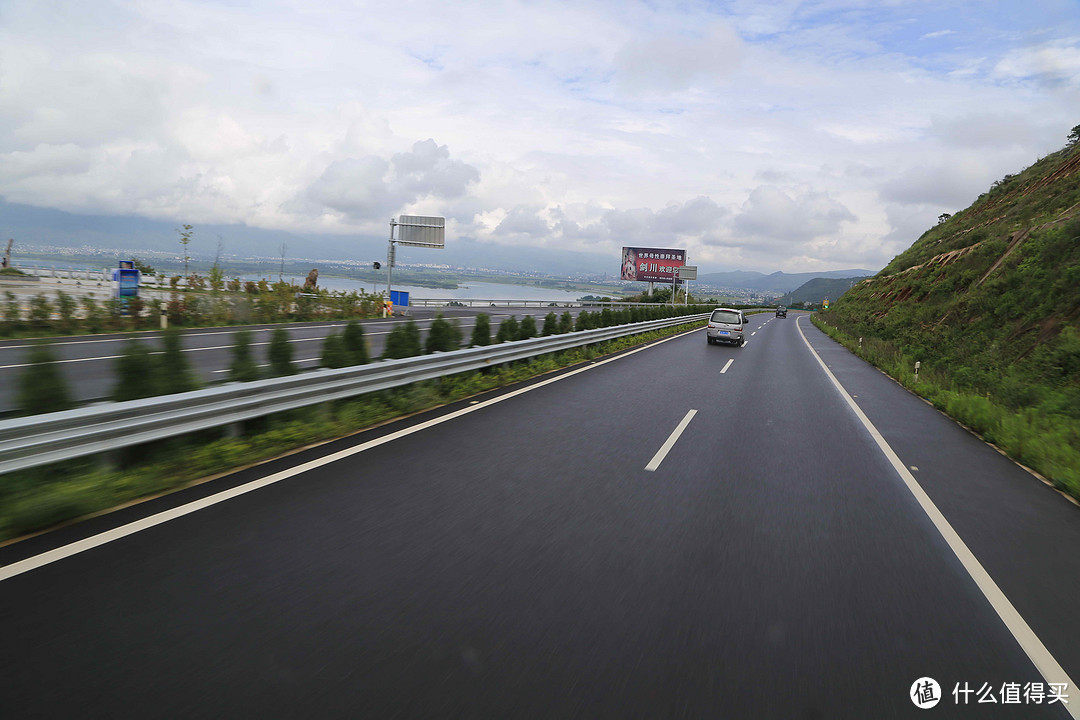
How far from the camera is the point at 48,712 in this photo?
8.02ft

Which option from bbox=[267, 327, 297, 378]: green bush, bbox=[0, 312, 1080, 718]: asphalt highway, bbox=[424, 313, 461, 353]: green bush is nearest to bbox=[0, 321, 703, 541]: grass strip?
bbox=[0, 312, 1080, 718]: asphalt highway

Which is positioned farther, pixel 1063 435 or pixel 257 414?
pixel 1063 435

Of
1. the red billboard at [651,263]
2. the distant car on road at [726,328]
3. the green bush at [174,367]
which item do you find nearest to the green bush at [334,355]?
the green bush at [174,367]

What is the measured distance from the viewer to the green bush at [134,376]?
5.93 m

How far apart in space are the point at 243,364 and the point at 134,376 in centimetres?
135

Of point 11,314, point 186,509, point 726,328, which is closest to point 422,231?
point 726,328

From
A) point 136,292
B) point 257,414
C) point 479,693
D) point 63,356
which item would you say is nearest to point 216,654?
point 479,693

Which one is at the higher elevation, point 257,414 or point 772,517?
point 257,414

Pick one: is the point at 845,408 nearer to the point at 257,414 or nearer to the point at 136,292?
the point at 257,414

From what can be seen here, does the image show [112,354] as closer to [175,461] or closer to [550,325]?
[550,325]

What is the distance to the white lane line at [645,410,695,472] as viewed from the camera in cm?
672

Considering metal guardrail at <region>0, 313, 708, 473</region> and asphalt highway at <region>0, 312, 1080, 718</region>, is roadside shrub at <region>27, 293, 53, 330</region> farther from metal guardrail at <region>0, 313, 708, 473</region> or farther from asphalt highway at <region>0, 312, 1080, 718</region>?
asphalt highway at <region>0, 312, 1080, 718</region>

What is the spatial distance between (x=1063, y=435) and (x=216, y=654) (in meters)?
10.3

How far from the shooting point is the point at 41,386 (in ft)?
17.8
